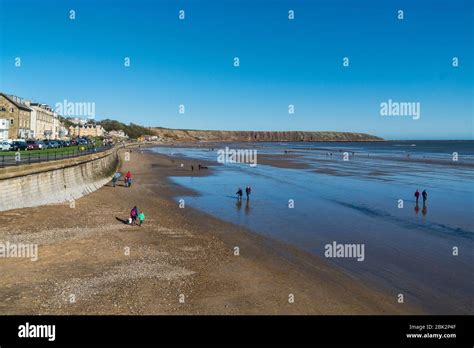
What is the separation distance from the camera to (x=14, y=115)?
6569 centimetres

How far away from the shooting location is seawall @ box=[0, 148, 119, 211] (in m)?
21.7

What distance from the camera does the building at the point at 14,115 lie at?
211 feet

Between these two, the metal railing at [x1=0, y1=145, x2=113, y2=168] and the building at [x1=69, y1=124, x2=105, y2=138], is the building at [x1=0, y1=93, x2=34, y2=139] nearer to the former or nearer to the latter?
the metal railing at [x1=0, y1=145, x2=113, y2=168]

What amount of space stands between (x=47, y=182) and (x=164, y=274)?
16316 mm

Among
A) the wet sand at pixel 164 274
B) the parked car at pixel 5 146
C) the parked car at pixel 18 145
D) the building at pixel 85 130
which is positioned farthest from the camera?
the building at pixel 85 130

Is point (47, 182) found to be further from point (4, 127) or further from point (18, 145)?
point (4, 127)

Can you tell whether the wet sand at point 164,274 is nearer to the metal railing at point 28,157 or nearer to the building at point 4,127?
the metal railing at point 28,157

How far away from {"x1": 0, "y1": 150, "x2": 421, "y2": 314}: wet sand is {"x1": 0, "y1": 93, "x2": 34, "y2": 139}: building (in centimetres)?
5125

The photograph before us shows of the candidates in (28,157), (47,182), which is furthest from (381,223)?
(28,157)

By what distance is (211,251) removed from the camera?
56.5ft

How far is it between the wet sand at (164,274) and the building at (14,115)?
168 feet

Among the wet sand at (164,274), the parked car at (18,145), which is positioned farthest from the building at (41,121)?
the wet sand at (164,274)
